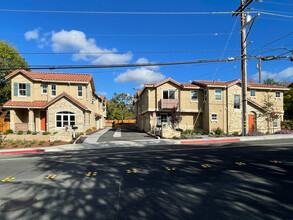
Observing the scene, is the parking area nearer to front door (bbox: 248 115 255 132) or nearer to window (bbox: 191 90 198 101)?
window (bbox: 191 90 198 101)

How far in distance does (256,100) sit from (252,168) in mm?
21226

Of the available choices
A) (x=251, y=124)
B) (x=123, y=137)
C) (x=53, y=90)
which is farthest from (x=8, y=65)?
(x=251, y=124)

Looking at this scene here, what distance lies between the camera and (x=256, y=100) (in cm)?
2433

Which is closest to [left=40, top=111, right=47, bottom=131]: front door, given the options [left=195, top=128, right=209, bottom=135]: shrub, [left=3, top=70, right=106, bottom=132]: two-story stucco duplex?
[left=3, top=70, right=106, bottom=132]: two-story stucco duplex

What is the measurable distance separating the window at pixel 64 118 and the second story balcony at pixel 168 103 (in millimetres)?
10765

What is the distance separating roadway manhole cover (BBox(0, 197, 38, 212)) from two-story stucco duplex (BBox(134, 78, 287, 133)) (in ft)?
60.7

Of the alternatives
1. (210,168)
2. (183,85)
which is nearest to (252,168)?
(210,168)

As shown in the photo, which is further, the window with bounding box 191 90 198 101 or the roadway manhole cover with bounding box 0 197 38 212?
the window with bounding box 191 90 198 101

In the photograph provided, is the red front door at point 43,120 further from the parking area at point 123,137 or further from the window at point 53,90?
the parking area at point 123,137

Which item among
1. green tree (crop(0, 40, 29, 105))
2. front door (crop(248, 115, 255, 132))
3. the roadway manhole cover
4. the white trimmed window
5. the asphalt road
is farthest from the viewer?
green tree (crop(0, 40, 29, 105))

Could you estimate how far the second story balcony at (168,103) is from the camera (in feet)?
72.2

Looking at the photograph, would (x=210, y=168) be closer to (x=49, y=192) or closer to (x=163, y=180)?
(x=163, y=180)

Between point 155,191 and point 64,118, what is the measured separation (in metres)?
19.0

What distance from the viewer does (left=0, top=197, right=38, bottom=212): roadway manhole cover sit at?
3.88 meters
